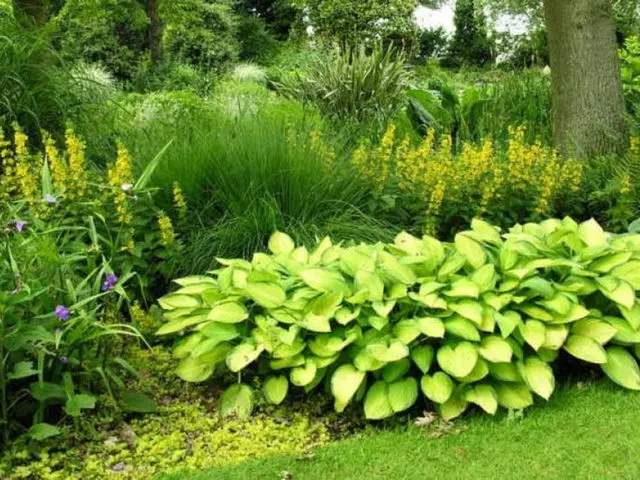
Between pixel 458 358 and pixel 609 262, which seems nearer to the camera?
pixel 458 358

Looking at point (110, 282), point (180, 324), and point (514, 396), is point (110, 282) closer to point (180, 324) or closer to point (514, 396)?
point (180, 324)

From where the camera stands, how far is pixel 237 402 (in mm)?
2854

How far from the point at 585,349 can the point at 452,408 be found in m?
0.58

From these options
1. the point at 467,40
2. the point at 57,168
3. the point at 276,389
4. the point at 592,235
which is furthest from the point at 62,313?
the point at 467,40

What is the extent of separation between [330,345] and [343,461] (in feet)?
1.51

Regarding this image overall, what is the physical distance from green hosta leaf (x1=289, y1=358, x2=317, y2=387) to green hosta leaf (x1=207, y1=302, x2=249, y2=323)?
0.98 feet

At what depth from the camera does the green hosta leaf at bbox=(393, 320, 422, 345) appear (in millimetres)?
2751

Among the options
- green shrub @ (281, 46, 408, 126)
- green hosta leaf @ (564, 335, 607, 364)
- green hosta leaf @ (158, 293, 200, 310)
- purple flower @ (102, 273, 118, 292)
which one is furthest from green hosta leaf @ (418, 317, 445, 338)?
green shrub @ (281, 46, 408, 126)

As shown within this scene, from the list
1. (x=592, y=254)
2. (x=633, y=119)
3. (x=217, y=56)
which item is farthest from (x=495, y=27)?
(x=592, y=254)

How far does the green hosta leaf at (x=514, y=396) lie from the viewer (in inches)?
108

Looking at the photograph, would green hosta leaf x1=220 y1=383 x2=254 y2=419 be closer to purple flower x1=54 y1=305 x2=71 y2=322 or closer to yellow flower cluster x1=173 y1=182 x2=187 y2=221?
purple flower x1=54 y1=305 x2=71 y2=322

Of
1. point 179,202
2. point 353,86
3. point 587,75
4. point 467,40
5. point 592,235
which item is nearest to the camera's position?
point 592,235

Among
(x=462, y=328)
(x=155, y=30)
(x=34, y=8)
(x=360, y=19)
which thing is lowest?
(x=462, y=328)

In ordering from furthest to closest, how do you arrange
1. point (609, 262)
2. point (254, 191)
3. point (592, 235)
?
point (254, 191) → point (592, 235) → point (609, 262)
